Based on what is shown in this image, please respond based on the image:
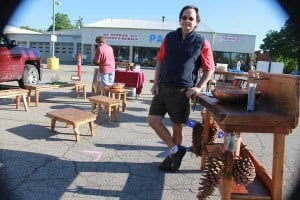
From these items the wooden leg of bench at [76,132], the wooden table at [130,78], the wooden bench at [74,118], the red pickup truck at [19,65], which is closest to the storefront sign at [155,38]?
the red pickup truck at [19,65]

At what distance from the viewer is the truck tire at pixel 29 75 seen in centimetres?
1074

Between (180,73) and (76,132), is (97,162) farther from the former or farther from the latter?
(180,73)

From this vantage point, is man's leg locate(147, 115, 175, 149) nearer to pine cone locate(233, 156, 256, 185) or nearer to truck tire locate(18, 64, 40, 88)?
pine cone locate(233, 156, 256, 185)

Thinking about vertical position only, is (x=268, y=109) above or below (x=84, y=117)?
above

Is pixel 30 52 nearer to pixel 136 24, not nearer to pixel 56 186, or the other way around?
pixel 56 186

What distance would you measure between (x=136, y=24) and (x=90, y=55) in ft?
21.5

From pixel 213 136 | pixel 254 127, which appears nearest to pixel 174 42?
pixel 213 136

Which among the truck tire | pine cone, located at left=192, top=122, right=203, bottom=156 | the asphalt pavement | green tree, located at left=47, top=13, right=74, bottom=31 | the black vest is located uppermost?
green tree, located at left=47, top=13, right=74, bottom=31

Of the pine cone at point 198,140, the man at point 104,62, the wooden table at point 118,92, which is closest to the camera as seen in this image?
the pine cone at point 198,140

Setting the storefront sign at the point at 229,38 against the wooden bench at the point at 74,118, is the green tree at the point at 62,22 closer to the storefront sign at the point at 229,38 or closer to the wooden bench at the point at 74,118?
the storefront sign at the point at 229,38

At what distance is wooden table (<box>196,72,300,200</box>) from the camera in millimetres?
2387

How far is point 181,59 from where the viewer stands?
365cm

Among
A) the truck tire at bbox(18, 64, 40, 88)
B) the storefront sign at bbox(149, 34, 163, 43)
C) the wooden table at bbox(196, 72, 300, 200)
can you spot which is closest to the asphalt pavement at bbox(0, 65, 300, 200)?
the wooden table at bbox(196, 72, 300, 200)

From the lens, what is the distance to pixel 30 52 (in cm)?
1116
